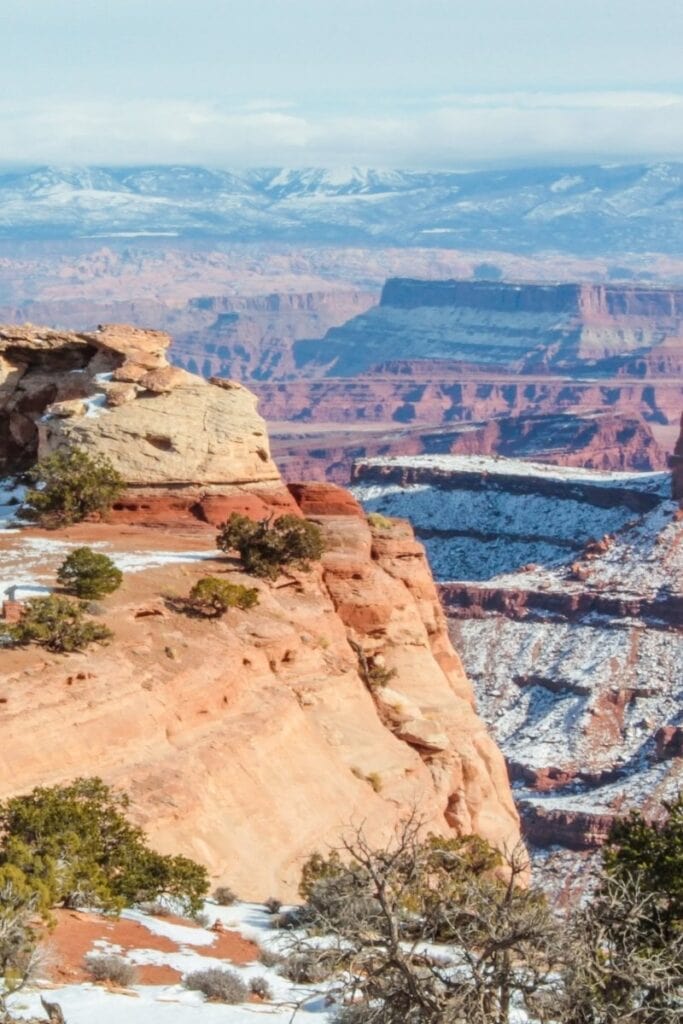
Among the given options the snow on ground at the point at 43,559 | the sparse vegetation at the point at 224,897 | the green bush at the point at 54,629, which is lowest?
the sparse vegetation at the point at 224,897

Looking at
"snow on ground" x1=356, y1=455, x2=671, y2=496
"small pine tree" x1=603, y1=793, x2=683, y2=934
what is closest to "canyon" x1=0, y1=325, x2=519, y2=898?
"small pine tree" x1=603, y1=793, x2=683, y2=934

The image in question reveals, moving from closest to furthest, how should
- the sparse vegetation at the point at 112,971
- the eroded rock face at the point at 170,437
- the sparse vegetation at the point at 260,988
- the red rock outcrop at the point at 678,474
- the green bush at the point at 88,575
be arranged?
1. the sparse vegetation at the point at 112,971
2. the sparse vegetation at the point at 260,988
3. the green bush at the point at 88,575
4. the eroded rock face at the point at 170,437
5. the red rock outcrop at the point at 678,474

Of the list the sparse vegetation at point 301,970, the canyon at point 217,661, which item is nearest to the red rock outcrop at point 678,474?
the canyon at point 217,661

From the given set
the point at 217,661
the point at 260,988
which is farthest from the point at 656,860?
the point at 217,661

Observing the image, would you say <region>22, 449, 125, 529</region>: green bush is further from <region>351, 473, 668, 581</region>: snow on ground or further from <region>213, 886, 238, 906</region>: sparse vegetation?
<region>351, 473, 668, 581</region>: snow on ground

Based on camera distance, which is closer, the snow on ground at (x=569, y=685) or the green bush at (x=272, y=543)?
the green bush at (x=272, y=543)

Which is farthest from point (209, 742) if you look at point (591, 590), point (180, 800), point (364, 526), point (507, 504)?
point (507, 504)

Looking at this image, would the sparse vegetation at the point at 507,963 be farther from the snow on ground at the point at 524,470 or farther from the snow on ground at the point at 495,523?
the snow on ground at the point at 524,470
